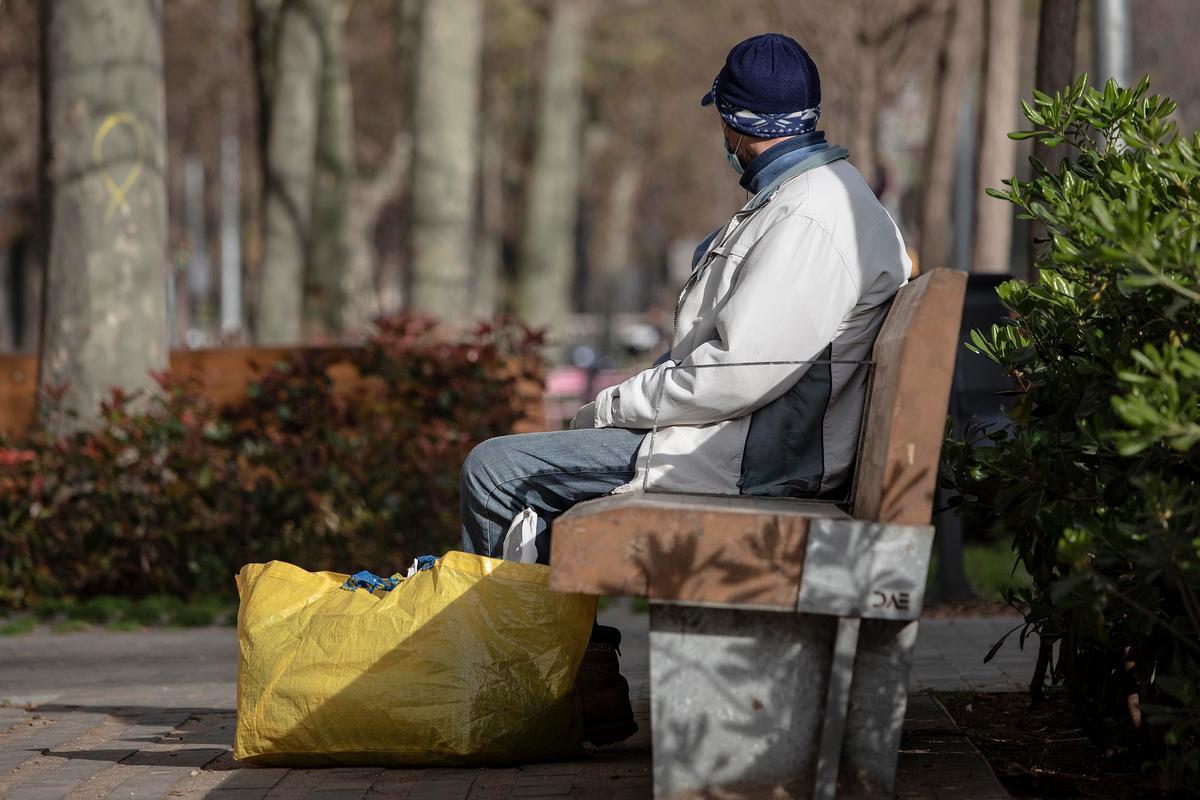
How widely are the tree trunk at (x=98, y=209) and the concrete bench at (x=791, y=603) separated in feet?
17.1

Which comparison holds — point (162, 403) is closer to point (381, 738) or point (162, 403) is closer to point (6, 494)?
point (6, 494)

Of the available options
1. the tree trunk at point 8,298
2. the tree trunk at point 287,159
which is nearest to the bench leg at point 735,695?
the tree trunk at point 287,159

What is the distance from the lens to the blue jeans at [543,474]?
4.29 m

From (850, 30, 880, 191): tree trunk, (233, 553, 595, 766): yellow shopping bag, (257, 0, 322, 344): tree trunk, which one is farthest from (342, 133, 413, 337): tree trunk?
(233, 553, 595, 766): yellow shopping bag

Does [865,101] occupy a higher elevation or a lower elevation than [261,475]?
higher

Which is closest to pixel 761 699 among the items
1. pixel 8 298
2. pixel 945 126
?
pixel 945 126

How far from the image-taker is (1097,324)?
150 inches

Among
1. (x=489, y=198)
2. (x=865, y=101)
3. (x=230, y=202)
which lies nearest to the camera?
(x=865, y=101)

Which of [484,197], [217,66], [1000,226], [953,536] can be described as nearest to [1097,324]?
[953,536]

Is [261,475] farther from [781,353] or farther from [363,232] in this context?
[363,232]

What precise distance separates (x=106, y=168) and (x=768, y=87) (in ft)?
15.9

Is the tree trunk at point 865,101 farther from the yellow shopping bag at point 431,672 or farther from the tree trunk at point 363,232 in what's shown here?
the yellow shopping bag at point 431,672

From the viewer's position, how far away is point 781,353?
3998 millimetres

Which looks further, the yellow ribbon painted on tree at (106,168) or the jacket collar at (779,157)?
the yellow ribbon painted on tree at (106,168)
